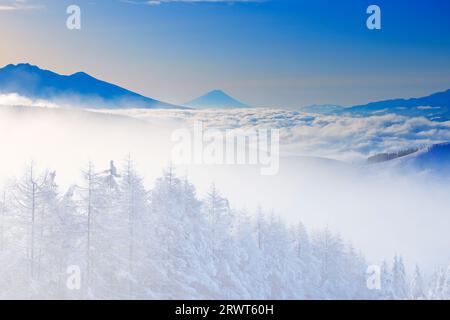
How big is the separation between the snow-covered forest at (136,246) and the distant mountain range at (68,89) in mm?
17193

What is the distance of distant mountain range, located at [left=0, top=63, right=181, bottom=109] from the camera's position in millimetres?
48625

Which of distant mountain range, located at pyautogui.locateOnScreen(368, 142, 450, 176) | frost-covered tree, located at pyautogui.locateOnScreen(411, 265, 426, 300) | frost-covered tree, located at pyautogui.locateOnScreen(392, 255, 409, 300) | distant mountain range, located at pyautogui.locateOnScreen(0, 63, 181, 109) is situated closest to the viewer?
frost-covered tree, located at pyautogui.locateOnScreen(392, 255, 409, 300)

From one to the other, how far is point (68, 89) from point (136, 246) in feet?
95.2

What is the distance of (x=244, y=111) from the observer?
2142 inches

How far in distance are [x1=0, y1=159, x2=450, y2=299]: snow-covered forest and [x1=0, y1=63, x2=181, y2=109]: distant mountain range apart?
56.4ft

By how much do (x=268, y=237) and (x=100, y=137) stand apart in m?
38.5

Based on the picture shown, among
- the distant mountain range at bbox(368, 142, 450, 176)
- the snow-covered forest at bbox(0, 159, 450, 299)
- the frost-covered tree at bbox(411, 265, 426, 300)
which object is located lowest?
the frost-covered tree at bbox(411, 265, 426, 300)

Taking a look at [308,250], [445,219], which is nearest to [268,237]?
[308,250]

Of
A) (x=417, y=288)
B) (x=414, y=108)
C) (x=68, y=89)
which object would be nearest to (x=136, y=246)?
(x=417, y=288)

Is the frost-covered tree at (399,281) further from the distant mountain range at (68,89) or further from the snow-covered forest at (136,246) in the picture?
the distant mountain range at (68,89)

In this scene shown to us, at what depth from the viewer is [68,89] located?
54875mm

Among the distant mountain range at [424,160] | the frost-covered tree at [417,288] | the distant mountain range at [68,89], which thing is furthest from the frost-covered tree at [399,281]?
the distant mountain range at [424,160]

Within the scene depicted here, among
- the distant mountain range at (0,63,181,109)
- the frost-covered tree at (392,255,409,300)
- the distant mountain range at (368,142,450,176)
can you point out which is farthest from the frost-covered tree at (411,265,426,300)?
the distant mountain range at (368,142,450,176)

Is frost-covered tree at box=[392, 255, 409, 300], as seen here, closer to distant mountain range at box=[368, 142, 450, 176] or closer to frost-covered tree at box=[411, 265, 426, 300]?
frost-covered tree at box=[411, 265, 426, 300]
